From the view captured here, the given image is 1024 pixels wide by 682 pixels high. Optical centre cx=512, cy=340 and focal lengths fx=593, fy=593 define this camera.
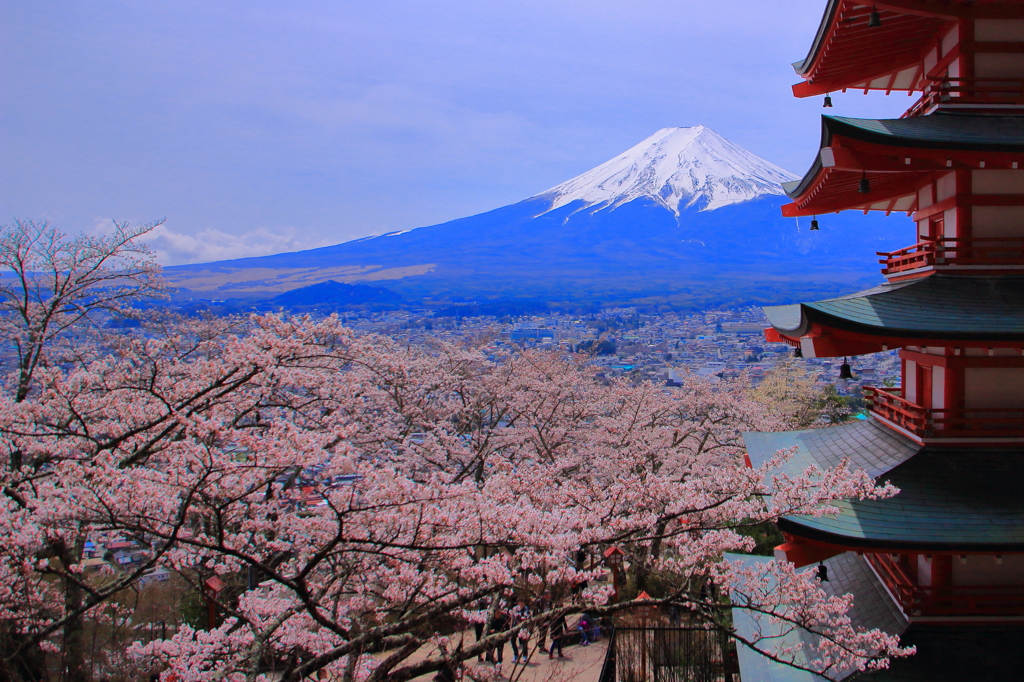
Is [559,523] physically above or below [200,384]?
below

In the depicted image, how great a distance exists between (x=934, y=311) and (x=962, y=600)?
7.60 feet

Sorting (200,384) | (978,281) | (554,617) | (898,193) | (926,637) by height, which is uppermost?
(898,193)

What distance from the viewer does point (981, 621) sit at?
466cm

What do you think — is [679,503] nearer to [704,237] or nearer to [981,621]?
[981,621]

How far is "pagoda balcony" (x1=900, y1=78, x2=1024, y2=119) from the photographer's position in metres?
5.05

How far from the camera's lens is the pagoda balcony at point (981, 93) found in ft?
16.6

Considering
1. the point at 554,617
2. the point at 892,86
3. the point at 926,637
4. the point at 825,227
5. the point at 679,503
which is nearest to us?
the point at 554,617

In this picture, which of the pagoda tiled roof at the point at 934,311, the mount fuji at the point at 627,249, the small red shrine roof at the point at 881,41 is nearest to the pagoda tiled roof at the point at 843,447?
the pagoda tiled roof at the point at 934,311

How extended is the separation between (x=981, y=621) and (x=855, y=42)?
5118mm

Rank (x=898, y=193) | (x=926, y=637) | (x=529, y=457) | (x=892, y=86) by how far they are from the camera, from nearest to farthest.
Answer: (x=926, y=637) < (x=898, y=193) < (x=892, y=86) < (x=529, y=457)

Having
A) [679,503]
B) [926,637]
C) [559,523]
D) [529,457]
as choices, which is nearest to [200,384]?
[559,523]

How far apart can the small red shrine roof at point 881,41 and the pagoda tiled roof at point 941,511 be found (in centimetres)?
349

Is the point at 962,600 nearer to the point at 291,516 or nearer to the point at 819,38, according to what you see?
the point at 819,38

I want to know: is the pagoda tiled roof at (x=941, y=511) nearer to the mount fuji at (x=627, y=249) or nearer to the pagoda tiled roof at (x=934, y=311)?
the pagoda tiled roof at (x=934, y=311)
